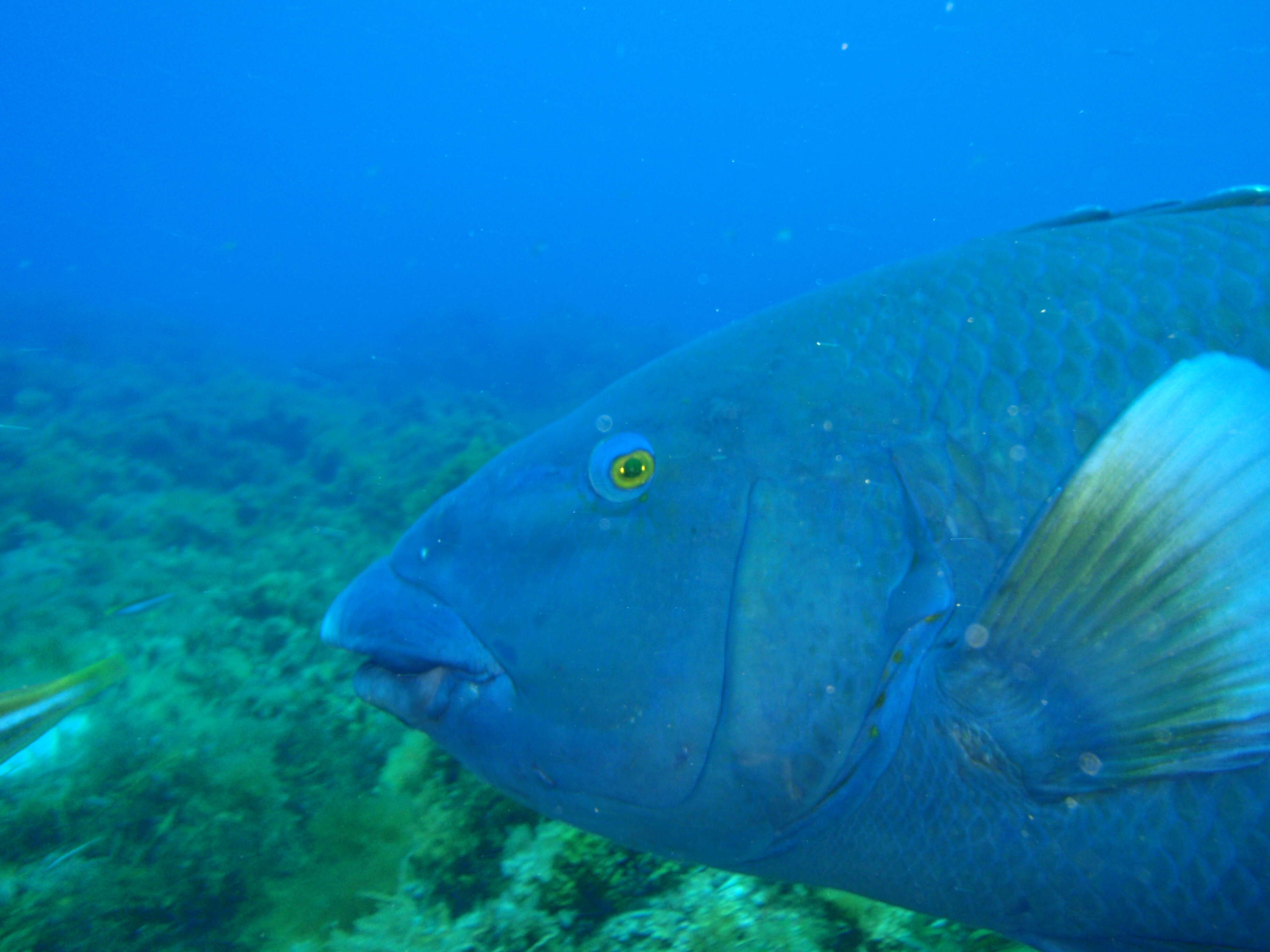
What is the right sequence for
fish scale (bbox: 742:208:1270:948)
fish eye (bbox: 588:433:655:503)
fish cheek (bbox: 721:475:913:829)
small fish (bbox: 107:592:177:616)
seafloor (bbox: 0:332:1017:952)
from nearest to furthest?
1. fish scale (bbox: 742:208:1270:948)
2. fish cheek (bbox: 721:475:913:829)
3. fish eye (bbox: 588:433:655:503)
4. seafloor (bbox: 0:332:1017:952)
5. small fish (bbox: 107:592:177:616)

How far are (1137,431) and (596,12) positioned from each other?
15897cm

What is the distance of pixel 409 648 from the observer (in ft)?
5.05

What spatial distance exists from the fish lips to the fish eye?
48 centimetres

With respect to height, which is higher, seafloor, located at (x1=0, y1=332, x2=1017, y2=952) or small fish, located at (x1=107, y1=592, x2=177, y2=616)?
small fish, located at (x1=107, y1=592, x2=177, y2=616)

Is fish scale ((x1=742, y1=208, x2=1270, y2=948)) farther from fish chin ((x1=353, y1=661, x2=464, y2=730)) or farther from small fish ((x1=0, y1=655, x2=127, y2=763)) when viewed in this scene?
small fish ((x1=0, y1=655, x2=127, y2=763))

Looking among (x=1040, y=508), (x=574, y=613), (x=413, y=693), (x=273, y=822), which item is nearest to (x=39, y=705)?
(x=273, y=822)

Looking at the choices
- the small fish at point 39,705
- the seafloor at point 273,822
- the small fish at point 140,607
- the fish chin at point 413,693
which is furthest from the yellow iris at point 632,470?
the small fish at point 140,607

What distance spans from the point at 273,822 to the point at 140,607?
255 centimetres

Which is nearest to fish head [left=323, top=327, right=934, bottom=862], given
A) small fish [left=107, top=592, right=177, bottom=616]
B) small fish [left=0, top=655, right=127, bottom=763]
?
small fish [left=0, top=655, right=127, bottom=763]

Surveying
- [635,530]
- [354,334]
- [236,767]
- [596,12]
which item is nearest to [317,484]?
[236,767]

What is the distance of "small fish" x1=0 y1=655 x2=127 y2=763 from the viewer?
199cm

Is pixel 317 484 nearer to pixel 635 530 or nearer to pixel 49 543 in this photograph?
pixel 49 543

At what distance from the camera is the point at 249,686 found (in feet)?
10.3

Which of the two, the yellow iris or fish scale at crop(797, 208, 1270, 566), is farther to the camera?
the yellow iris
